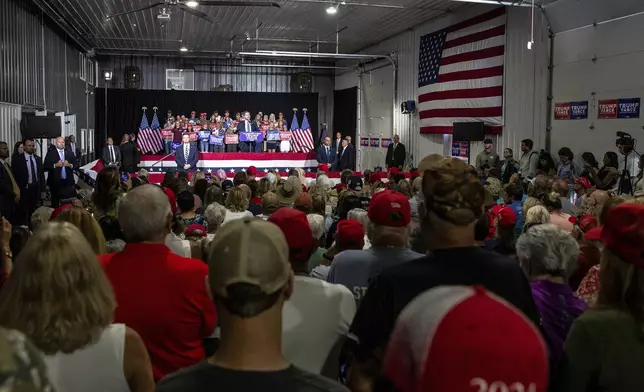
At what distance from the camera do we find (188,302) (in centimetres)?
231

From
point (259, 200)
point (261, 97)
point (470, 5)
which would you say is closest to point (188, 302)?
point (259, 200)

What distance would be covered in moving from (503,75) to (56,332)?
13826 millimetres

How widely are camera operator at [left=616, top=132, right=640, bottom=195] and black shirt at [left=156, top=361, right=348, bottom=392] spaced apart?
29.2 ft

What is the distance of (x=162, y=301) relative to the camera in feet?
7.49

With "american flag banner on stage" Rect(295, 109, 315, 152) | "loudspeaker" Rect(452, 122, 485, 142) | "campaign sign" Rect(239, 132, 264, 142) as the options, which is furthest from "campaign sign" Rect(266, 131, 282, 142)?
"loudspeaker" Rect(452, 122, 485, 142)

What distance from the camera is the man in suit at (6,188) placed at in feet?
33.4

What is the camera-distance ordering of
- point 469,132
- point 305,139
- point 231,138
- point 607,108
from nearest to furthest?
1. point 607,108
2. point 469,132
3. point 231,138
4. point 305,139

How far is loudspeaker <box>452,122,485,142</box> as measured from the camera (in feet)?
48.6

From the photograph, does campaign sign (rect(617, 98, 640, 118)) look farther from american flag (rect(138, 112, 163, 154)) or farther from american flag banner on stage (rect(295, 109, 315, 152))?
american flag (rect(138, 112, 163, 154))

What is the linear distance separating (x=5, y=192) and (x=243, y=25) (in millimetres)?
10140

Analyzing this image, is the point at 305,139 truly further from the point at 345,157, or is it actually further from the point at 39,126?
the point at 39,126

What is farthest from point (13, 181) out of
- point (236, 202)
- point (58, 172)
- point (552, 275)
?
point (552, 275)

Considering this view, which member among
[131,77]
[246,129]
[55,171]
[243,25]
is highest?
[243,25]

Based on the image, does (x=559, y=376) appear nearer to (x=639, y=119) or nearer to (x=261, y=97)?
(x=639, y=119)
